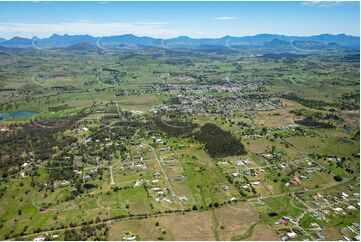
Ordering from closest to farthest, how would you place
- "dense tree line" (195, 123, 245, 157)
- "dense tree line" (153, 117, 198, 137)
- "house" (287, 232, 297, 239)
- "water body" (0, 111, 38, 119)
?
"house" (287, 232, 297, 239) → "dense tree line" (195, 123, 245, 157) → "dense tree line" (153, 117, 198, 137) → "water body" (0, 111, 38, 119)

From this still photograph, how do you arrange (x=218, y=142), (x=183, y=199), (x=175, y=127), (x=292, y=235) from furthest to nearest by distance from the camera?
1. (x=175, y=127)
2. (x=218, y=142)
3. (x=183, y=199)
4. (x=292, y=235)

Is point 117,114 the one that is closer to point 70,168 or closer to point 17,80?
point 70,168

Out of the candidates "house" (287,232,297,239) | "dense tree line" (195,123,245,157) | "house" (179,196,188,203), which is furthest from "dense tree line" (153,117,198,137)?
"house" (287,232,297,239)

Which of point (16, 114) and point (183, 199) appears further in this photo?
point (16, 114)

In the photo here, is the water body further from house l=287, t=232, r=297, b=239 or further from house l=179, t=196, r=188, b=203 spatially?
house l=287, t=232, r=297, b=239

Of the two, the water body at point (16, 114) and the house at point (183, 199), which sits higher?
the house at point (183, 199)

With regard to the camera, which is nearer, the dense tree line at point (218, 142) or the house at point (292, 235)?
the house at point (292, 235)

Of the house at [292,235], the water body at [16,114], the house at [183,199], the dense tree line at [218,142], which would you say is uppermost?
the dense tree line at [218,142]

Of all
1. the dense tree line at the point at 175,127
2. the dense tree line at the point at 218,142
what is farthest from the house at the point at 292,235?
the dense tree line at the point at 175,127

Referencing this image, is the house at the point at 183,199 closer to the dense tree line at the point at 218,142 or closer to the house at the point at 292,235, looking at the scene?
the house at the point at 292,235

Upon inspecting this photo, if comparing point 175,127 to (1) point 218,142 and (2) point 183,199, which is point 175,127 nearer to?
(1) point 218,142

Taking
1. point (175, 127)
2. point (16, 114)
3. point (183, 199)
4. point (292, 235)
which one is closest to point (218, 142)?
point (175, 127)

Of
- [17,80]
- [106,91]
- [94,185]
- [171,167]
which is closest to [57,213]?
[94,185]

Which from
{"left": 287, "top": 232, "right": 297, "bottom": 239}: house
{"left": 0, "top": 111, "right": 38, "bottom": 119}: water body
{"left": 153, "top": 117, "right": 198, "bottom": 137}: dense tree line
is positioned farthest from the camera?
{"left": 0, "top": 111, "right": 38, "bottom": 119}: water body
